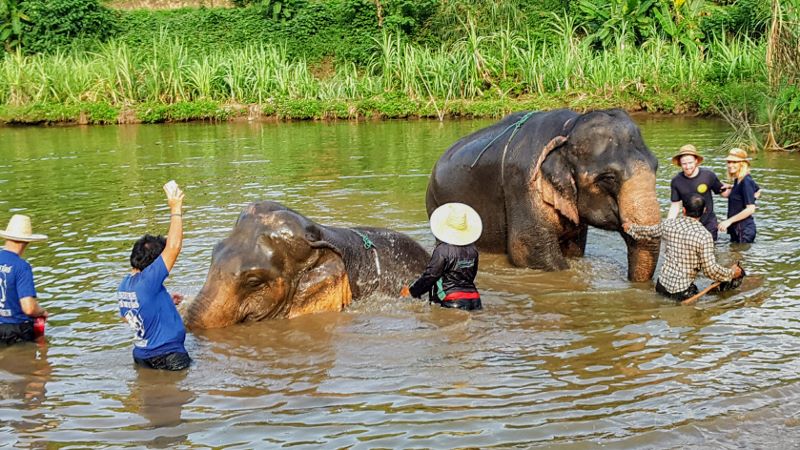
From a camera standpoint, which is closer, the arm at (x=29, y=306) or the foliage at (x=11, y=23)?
the arm at (x=29, y=306)

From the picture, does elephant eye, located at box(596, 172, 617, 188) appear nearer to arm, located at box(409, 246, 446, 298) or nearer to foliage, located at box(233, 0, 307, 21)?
arm, located at box(409, 246, 446, 298)

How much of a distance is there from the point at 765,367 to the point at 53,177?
40.9 feet

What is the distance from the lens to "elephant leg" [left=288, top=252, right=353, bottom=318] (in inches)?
290

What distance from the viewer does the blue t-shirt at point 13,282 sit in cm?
688

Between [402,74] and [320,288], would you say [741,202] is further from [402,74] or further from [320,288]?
[402,74]

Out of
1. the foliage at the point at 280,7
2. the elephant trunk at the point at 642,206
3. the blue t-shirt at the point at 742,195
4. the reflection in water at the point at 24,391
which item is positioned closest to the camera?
the reflection in water at the point at 24,391

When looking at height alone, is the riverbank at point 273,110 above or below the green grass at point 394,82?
below

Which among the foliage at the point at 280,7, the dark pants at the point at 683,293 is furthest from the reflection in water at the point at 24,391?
the foliage at the point at 280,7

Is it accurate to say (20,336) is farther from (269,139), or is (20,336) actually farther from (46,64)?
(46,64)

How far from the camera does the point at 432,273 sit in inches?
285

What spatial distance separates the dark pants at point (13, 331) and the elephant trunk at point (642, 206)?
15.5 feet

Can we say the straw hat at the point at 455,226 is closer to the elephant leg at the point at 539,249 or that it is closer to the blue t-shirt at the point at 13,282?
the elephant leg at the point at 539,249

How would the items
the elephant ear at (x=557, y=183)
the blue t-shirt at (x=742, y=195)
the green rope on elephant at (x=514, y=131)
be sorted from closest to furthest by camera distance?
1. the elephant ear at (x=557, y=183)
2. the green rope on elephant at (x=514, y=131)
3. the blue t-shirt at (x=742, y=195)

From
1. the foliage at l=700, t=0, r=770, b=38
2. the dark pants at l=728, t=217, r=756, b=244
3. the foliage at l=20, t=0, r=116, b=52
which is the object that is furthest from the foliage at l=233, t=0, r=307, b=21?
the dark pants at l=728, t=217, r=756, b=244
